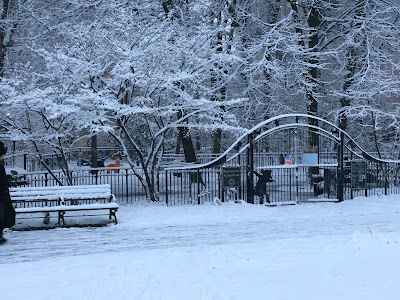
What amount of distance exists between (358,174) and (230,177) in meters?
4.63

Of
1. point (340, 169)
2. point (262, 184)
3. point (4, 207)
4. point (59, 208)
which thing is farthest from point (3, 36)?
point (340, 169)

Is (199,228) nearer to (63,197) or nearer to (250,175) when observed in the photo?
(250,175)

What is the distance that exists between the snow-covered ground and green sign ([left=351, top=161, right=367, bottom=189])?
8.22 ft

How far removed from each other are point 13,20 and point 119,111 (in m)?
7.96

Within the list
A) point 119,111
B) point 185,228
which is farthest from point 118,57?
point 185,228

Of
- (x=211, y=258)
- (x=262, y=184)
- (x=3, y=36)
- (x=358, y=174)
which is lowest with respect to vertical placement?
(x=211, y=258)

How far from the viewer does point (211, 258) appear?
276 inches

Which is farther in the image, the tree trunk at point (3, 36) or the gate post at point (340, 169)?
the tree trunk at point (3, 36)

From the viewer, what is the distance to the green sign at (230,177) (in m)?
12.5

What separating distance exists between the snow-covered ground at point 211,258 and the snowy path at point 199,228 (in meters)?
0.02

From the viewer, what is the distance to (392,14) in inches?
759

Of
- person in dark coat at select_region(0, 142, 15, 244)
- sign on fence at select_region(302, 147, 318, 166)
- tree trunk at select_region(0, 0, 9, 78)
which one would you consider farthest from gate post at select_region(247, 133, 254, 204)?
tree trunk at select_region(0, 0, 9, 78)

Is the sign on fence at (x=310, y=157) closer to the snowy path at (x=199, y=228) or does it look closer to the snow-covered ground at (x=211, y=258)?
the snowy path at (x=199, y=228)

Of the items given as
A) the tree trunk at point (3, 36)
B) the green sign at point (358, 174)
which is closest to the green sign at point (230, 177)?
the green sign at point (358, 174)
